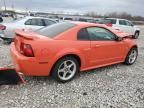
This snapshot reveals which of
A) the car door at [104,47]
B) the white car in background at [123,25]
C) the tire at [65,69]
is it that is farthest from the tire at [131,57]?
the white car in background at [123,25]

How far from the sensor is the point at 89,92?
16.0ft

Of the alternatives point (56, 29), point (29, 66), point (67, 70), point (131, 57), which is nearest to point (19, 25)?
point (56, 29)

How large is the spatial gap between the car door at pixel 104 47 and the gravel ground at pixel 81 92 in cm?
44

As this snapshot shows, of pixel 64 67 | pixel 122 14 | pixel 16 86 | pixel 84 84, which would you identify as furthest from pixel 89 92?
pixel 122 14

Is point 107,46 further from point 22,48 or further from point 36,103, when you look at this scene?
point 36,103

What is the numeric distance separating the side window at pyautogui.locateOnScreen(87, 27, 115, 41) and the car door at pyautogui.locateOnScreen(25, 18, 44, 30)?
520cm

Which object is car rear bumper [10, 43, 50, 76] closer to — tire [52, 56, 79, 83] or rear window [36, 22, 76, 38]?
tire [52, 56, 79, 83]

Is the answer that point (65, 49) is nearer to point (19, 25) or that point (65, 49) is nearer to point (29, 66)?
point (29, 66)

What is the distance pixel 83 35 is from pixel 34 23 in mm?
5949

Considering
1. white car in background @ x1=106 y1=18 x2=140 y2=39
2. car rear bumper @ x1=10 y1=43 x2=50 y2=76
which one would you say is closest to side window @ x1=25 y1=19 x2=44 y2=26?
car rear bumper @ x1=10 y1=43 x2=50 y2=76

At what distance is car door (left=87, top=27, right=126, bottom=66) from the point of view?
5.83m

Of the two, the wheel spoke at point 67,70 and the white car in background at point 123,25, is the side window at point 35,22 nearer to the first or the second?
the wheel spoke at point 67,70

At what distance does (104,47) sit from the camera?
19.8 ft

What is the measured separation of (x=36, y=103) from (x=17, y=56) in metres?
1.22
